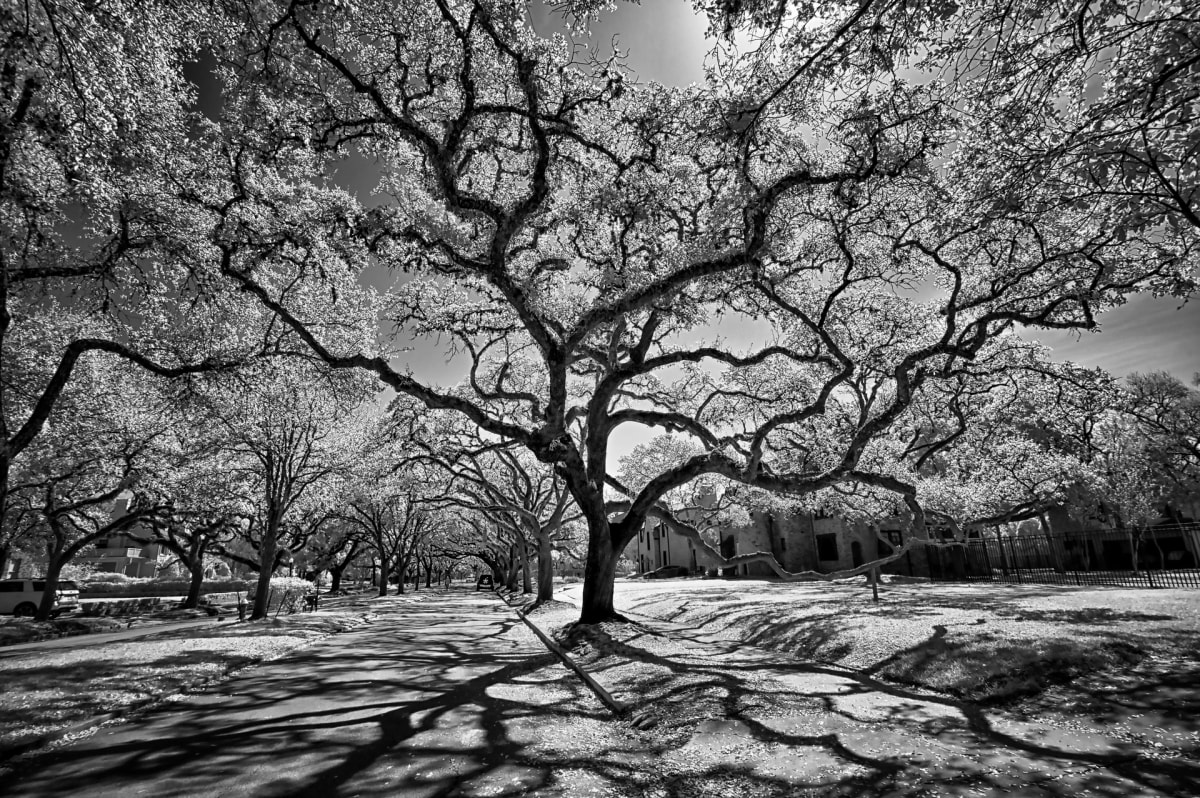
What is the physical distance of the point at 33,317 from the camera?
623 inches

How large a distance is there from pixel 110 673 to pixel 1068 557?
1612 inches

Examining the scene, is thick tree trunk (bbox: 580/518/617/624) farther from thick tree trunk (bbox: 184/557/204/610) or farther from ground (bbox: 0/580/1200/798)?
thick tree trunk (bbox: 184/557/204/610)

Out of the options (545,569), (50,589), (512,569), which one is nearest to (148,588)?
(50,589)

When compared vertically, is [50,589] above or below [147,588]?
above

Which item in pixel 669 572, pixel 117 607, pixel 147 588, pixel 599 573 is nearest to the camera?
pixel 599 573

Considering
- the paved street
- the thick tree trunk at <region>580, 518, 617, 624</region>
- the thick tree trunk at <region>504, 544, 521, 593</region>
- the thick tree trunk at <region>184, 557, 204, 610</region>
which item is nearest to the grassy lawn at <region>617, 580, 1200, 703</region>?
the thick tree trunk at <region>580, 518, 617, 624</region>

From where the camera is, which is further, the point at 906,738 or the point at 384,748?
the point at 384,748

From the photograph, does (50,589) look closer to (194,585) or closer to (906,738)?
(194,585)

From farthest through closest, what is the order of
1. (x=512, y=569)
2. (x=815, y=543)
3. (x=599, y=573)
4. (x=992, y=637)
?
(x=512, y=569) → (x=815, y=543) → (x=599, y=573) → (x=992, y=637)

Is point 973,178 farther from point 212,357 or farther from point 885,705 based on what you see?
point 212,357

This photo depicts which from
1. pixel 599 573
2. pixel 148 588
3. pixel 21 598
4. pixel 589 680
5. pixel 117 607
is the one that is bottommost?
pixel 148 588

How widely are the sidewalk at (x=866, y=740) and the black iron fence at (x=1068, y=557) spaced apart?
21166 millimetres

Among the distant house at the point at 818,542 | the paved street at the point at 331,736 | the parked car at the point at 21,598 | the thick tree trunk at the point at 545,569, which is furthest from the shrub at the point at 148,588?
the distant house at the point at 818,542

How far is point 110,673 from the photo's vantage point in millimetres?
9648
